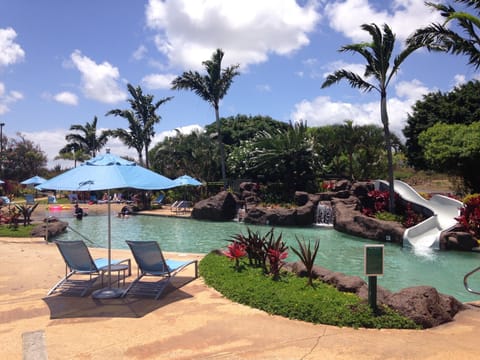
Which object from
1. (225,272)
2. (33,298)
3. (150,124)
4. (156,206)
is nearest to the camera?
(33,298)

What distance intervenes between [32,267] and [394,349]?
295 inches

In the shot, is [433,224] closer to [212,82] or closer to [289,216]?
[289,216]

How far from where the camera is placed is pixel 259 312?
18.1 ft

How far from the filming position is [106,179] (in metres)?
6.05

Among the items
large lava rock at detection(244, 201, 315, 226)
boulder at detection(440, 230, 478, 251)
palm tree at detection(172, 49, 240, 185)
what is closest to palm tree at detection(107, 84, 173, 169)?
palm tree at detection(172, 49, 240, 185)

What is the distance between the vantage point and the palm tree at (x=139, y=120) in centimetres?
3319

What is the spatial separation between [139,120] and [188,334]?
101 feet

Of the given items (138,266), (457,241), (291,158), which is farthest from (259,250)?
(291,158)

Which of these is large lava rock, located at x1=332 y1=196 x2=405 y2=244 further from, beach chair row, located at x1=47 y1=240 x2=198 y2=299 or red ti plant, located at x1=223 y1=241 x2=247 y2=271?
beach chair row, located at x1=47 y1=240 x2=198 y2=299

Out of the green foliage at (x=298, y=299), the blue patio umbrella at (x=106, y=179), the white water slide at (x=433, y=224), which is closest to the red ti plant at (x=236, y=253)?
the green foliage at (x=298, y=299)

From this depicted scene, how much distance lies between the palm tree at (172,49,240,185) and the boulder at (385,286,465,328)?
22.0 metres

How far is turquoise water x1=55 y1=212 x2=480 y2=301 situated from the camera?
8.87m

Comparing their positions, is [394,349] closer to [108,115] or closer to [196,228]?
[196,228]


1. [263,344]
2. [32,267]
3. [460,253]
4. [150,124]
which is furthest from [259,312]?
[150,124]
